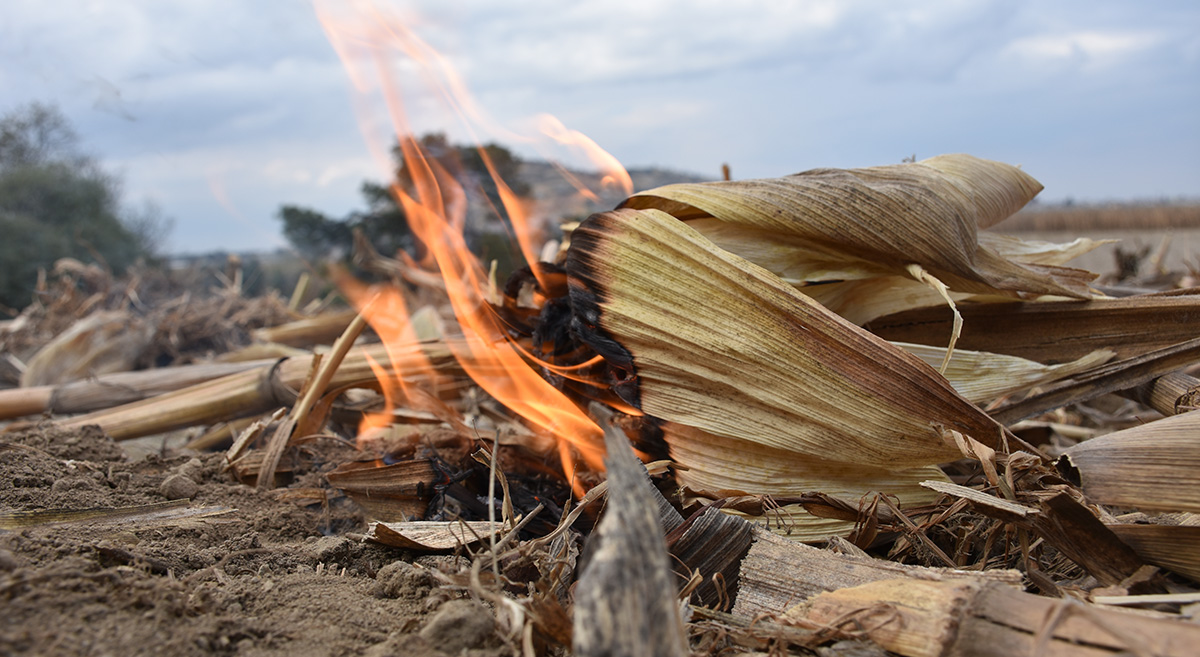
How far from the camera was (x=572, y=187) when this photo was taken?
323cm

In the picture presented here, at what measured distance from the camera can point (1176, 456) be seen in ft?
4.03

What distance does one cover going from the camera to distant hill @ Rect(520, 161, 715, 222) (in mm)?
2299

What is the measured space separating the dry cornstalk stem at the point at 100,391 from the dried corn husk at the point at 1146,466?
Answer: 2.97 metres

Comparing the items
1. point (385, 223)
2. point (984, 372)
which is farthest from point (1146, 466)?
point (385, 223)

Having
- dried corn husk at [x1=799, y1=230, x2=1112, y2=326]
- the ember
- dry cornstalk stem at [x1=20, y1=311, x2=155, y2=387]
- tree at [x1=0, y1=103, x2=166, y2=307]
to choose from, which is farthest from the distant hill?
tree at [x1=0, y1=103, x2=166, y2=307]

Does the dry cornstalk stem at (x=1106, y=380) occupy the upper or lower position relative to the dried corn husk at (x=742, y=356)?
lower

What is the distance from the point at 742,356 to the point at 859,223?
1.44 feet

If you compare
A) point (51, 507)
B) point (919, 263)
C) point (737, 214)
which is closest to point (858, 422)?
point (919, 263)

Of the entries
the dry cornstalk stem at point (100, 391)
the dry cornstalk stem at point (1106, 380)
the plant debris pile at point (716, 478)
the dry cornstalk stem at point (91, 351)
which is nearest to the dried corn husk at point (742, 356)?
the plant debris pile at point (716, 478)

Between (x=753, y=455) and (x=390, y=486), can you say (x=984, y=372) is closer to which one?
(x=753, y=455)

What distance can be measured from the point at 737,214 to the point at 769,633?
96 centimetres

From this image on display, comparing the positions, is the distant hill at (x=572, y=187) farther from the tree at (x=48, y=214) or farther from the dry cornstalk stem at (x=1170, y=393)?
the tree at (x=48, y=214)

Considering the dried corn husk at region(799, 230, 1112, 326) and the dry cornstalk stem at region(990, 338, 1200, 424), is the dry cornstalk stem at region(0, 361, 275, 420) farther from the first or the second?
the dry cornstalk stem at region(990, 338, 1200, 424)

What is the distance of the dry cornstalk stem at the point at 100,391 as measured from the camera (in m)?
3.16
